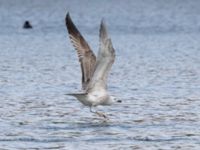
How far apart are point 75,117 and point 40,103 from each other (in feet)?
6.74

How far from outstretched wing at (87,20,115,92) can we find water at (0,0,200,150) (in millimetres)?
833

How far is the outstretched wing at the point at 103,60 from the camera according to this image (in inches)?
605

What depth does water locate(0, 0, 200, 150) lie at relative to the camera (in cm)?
1504

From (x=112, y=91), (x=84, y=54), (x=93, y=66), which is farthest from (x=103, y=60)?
(x=112, y=91)

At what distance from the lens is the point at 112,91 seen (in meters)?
21.8

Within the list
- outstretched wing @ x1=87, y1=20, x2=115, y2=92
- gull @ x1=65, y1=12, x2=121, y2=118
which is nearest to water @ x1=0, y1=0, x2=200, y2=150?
gull @ x1=65, y1=12, x2=121, y2=118

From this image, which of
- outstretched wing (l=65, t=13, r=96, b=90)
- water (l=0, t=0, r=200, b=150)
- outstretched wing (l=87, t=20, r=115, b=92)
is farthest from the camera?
outstretched wing (l=65, t=13, r=96, b=90)

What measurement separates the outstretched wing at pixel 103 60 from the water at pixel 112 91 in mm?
833

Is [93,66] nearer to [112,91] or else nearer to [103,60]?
[103,60]

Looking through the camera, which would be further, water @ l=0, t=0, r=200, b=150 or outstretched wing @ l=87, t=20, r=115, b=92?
outstretched wing @ l=87, t=20, r=115, b=92

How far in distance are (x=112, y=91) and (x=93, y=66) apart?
6069mm

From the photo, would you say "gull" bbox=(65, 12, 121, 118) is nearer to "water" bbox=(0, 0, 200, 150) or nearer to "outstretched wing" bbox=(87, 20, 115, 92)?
"outstretched wing" bbox=(87, 20, 115, 92)

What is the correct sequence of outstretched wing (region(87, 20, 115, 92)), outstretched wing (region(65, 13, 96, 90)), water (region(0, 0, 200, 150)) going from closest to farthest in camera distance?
1. water (region(0, 0, 200, 150))
2. outstretched wing (region(87, 20, 115, 92))
3. outstretched wing (region(65, 13, 96, 90))

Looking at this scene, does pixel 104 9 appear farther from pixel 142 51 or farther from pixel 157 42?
pixel 142 51
